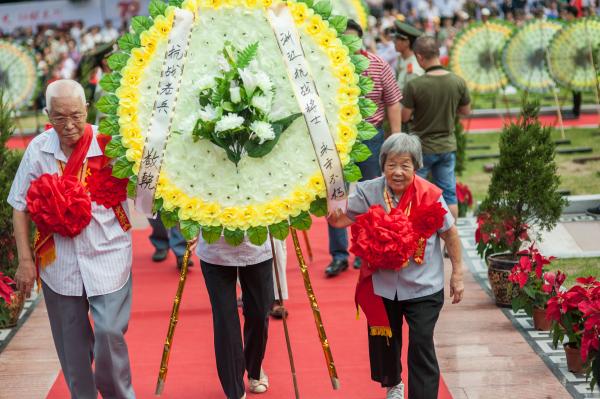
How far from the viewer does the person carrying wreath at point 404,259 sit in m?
5.36

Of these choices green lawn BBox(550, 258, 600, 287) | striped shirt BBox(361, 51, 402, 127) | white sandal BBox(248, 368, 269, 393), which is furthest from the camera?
green lawn BBox(550, 258, 600, 287)

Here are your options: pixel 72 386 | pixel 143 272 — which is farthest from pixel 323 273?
pixel 72 386

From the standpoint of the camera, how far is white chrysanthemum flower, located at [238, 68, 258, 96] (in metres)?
4.93

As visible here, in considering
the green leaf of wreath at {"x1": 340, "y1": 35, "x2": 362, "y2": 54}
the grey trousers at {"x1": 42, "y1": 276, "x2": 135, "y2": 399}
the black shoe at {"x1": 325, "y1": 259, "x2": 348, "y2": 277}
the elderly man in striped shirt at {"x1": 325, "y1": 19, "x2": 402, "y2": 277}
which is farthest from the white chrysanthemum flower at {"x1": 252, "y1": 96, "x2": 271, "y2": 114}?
the black shoe at {"x1": 325, "y1": 259, "x2": 348, "y2": 277}

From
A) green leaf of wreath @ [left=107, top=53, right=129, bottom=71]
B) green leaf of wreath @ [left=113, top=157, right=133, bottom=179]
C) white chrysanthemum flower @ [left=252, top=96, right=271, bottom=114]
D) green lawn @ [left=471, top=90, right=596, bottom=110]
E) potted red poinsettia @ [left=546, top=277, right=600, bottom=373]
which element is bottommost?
green lawn @ [left=471, top=90, right=596, bottom=110]

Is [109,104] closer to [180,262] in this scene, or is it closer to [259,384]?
[259,384]

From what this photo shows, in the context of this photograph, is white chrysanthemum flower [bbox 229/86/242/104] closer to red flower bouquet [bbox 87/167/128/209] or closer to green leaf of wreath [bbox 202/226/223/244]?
green leaf of wreath [bbox 202/226/223/244]

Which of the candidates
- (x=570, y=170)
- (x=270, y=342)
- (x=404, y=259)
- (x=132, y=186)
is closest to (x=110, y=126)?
(x=132, y=186)

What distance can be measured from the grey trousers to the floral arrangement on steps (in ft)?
8.38

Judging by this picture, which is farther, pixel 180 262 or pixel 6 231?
pixel 180 262

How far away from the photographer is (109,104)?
16.8ft

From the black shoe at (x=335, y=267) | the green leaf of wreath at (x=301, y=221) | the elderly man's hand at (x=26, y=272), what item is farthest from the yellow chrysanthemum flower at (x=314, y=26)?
the black shoe at (x=335, y=267)

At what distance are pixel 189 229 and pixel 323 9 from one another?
130cm

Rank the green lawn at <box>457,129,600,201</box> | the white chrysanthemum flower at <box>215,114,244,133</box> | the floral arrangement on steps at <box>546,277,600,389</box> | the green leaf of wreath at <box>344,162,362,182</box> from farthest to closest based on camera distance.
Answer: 1. the green lawn at <box>457,129,600,201</box>
2. the floral arrangement on steps at <box>546,277,600,389</box>
3. the green leaf of wreath at <box>344,162,362,182</box>
4. the white chrysanthemum flower at <box>215,114,244,133</box>
